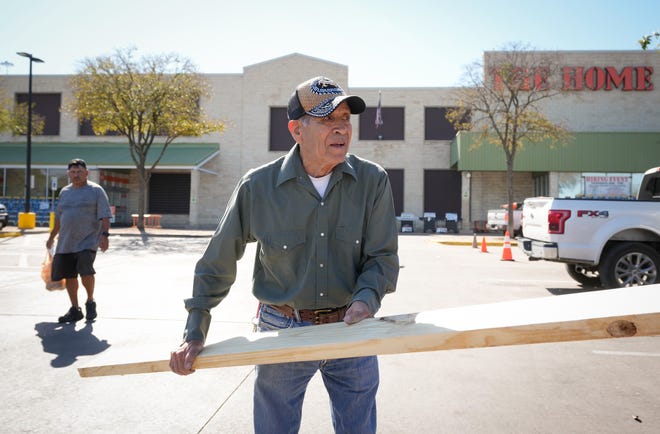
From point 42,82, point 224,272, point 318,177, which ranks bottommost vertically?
point 224,272

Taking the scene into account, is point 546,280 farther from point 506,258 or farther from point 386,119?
point 386,119

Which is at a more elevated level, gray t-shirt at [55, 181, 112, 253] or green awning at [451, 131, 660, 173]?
green awning at [451, 131, 660, 173]

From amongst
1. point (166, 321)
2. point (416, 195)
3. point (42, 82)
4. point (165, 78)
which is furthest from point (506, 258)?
point (42, 82)

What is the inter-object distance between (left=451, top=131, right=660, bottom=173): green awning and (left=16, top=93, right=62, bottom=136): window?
28.5m

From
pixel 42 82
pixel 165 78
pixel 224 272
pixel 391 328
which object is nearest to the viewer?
pixel 391 328

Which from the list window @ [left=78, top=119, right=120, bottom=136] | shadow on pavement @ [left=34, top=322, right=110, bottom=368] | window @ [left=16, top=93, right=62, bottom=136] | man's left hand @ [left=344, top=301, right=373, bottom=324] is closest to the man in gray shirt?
shadow on pavement @ [left=34, top=322, right=110, bottom=368]

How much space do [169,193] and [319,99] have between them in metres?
32.0

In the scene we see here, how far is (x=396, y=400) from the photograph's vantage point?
11.2 feet

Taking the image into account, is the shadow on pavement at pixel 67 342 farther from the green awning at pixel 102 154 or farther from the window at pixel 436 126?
the window at pixel 436 126

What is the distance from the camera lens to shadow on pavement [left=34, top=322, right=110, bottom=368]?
169 inches

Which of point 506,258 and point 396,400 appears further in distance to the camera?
point 506,258

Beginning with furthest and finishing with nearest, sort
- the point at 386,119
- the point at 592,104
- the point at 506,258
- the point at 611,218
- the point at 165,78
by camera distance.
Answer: the point at 386,119 → the point at 592,104 → the point at 165,78 → the point at 506,258 → the point at 611,218

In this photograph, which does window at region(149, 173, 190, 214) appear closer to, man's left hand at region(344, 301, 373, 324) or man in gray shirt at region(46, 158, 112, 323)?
man in gray shirt at region(46, 158, 112, 323)

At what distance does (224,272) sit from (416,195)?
28593mm
